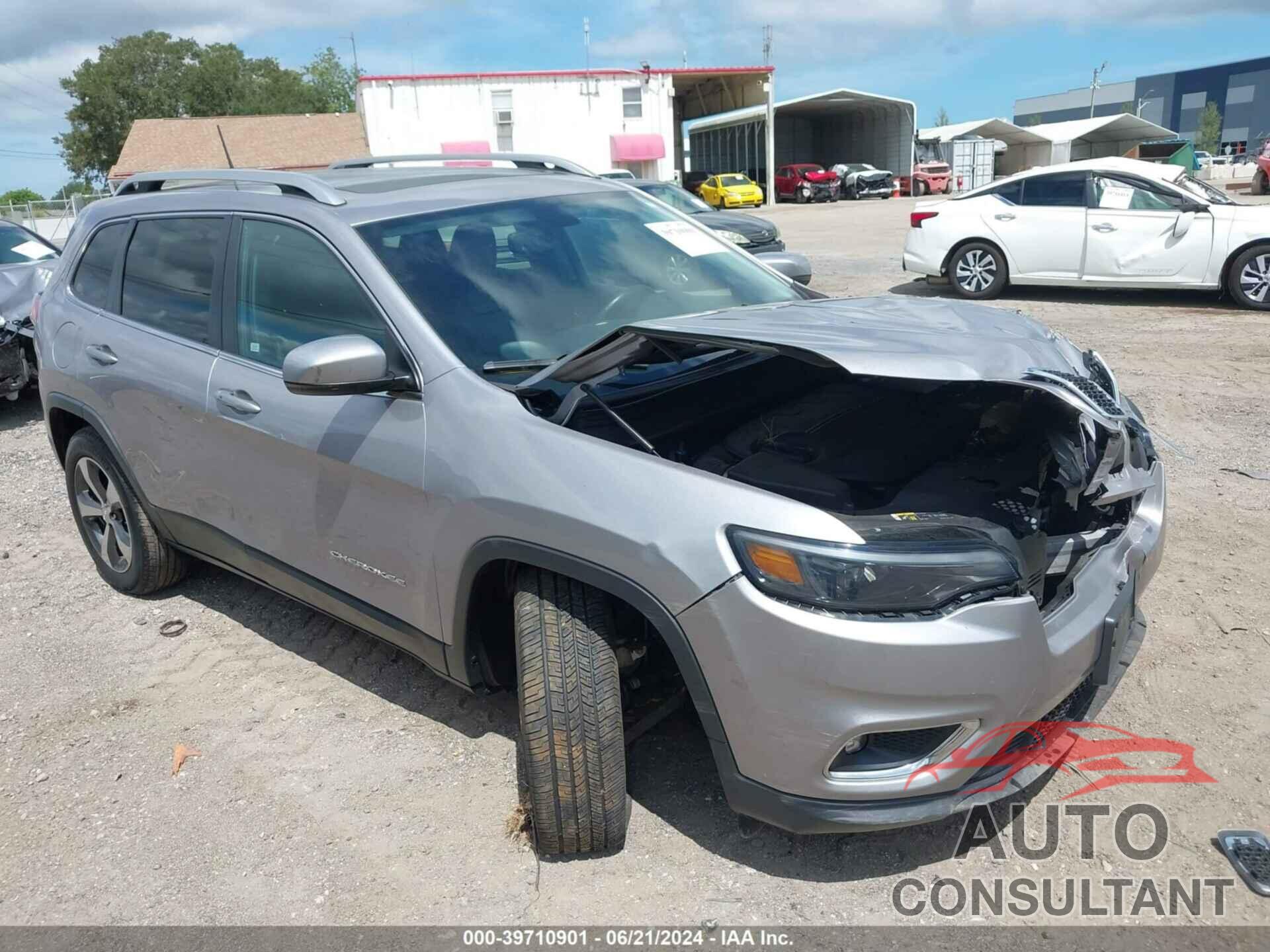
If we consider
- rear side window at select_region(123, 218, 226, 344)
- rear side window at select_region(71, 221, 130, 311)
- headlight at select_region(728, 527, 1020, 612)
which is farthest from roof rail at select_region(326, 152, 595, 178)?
headlight at select_region(728, 527, 1020, 612)

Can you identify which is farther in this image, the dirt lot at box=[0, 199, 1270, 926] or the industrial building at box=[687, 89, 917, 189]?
the industrial building at box=[687, 89, 917, 189]

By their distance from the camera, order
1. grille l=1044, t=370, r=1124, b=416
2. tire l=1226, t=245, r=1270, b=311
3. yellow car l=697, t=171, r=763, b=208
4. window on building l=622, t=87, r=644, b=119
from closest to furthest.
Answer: grille l=1044, t=370, r=1124, b=416 < tire l=1226, t=245, r=1270, b=311 < window on building l=622, t=87, r=644, b=119 < yellow car l=697, t=171, r=763, b=208

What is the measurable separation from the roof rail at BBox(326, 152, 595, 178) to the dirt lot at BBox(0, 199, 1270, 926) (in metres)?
2.00

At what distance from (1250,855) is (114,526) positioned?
447 cm

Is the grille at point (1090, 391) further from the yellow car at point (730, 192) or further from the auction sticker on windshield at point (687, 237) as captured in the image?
the yellow car at point (730, 192)

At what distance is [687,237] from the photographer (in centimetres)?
387

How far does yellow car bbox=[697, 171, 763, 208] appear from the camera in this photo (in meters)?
39.8

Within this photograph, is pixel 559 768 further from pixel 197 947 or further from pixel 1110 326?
pixel 1110 326

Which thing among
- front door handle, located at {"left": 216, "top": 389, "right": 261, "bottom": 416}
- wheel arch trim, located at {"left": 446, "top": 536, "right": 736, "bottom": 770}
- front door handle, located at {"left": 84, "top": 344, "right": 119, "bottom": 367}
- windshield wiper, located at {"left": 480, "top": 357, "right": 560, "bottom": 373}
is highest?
windshield wiper, located at {"left": 480, "top": 357, "right": 560, "bottom": 373}

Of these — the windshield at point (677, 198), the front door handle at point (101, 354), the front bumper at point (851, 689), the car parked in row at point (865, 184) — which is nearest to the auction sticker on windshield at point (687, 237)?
the front bumper at point (851, 689)

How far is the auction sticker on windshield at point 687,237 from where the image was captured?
3787 millimetres

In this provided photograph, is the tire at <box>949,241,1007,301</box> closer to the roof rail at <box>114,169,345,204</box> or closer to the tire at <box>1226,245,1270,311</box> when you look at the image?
the tire at <box>1226,245,1270,311</box>

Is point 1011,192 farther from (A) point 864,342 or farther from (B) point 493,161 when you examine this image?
(A) point 864,342

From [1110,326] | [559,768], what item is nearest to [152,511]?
[559,768]
